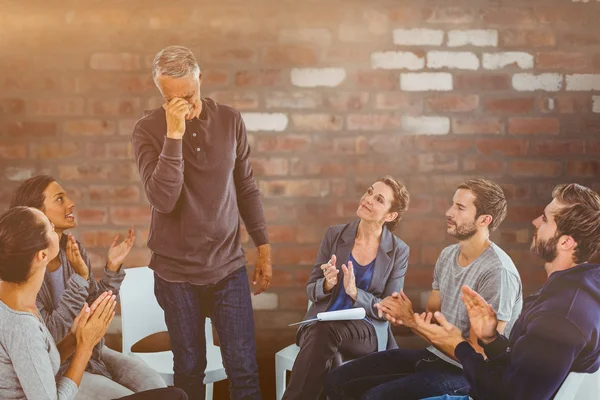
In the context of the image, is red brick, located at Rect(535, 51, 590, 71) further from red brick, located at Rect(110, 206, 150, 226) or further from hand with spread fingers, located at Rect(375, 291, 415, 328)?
red brick, located at Rect(110, 206, 150, 226)

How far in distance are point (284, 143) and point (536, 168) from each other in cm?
108

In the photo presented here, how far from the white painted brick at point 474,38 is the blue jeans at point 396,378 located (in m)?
1.29

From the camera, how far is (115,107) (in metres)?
2.42

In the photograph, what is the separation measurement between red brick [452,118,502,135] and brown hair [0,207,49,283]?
5.63ft

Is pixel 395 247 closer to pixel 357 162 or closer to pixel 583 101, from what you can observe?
pixel 357 162

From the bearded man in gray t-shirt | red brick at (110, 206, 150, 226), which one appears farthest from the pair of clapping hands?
red brick at (110, 206, 150, 226)

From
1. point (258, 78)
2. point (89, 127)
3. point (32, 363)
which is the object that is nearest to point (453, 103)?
point (258, 78)

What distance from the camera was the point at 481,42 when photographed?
2459 mm

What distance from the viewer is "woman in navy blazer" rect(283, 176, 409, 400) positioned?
2.09m

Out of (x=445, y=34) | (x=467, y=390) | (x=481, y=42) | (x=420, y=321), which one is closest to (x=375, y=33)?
(x=445, y=34)

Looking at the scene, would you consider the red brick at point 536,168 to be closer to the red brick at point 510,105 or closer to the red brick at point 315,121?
the red brick at point 510,105

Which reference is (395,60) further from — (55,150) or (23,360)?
(23,360)

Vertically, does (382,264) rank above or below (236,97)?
below

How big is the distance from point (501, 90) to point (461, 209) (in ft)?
2.69
